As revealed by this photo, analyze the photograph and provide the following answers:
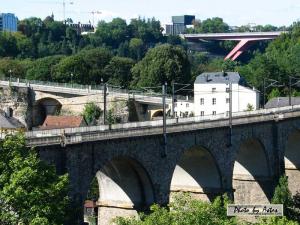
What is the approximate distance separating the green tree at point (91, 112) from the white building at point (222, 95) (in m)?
12.9

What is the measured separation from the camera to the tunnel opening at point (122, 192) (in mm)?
45656

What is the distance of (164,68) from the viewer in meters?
109

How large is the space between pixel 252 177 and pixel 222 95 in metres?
36.6

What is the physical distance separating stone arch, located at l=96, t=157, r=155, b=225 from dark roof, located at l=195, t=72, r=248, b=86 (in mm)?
52746

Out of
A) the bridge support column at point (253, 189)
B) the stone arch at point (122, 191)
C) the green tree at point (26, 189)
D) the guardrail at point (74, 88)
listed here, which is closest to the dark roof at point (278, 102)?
the guardrail at point (74, 88)

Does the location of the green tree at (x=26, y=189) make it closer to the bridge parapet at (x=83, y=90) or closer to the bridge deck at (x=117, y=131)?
the bridge deck at (x=117, y=131)

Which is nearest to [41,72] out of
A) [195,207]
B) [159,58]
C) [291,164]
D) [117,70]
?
[117,70]

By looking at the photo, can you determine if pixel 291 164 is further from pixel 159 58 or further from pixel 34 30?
pixel 34 30

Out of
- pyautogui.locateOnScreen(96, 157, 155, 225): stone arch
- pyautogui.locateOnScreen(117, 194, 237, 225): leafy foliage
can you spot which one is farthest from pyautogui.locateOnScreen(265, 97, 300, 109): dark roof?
pyautogui.locateOnScreen(117, 194, 237, 225): leafy foliage

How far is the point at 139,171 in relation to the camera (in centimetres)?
4541

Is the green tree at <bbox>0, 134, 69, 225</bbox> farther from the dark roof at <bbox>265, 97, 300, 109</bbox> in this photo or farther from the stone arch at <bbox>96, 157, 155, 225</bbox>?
the dark roof at <bbox>265, 97, 300, 109</bbox>

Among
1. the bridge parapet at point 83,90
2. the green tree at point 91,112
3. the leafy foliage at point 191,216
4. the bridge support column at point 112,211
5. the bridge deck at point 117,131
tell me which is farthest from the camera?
the bridge parapet at point 83,90

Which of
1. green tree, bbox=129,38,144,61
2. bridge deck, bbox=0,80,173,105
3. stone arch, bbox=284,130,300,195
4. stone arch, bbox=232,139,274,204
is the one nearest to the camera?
stone arch, bbox=232,139,274,204

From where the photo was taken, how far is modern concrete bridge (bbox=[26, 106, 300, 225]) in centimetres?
3888
